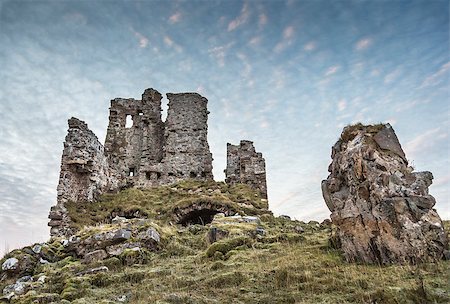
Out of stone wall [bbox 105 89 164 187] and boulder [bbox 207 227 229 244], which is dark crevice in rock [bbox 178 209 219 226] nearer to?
boulder [bbox 207 227 229 244]

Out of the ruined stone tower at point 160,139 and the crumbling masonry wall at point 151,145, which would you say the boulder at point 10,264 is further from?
the ruined stone tower at point 160,139

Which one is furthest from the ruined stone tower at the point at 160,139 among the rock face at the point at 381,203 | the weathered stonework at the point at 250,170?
the rock face at the point at 381,203

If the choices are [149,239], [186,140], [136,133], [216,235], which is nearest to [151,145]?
[136,133]

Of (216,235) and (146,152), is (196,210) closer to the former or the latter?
(216,235)

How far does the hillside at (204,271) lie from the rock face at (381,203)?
479mm

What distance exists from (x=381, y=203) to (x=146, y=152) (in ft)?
73.4

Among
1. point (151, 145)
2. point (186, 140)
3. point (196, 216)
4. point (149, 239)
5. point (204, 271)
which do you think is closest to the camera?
point (204, 271)

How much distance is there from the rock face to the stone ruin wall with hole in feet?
46.3

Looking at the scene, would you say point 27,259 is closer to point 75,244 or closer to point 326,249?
point 75,244

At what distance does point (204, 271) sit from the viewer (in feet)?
28.3

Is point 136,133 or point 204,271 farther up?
point 136,133

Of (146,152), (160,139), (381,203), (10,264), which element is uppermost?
(160,139)

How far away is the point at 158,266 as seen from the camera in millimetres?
9641

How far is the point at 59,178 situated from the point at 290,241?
14634 millimetres
